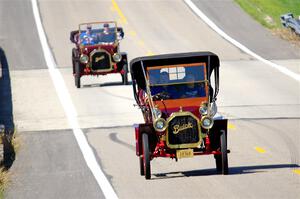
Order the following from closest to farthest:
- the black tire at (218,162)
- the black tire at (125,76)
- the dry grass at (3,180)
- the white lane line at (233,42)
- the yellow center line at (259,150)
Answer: the dry grass at (3,180) < the black tire at (218,162) < the yellow center line at (259,150) < the black tire at (125,76) < the white lane line at (233,42)

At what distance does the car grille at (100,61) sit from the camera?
1191 inches

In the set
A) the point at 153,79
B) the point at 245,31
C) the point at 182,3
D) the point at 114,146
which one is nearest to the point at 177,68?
the point at 153,79

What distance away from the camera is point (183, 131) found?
54.2 ft

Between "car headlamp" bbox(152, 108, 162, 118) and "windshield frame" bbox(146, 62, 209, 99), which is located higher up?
"windshield frame" bbox(146, 62, 209, 99)

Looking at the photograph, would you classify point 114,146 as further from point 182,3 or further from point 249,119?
point 182,3

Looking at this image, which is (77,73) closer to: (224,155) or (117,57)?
(117,57)

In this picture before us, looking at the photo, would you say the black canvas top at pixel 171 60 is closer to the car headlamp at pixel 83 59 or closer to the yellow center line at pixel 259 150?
the yellow center line at pixel 259 150

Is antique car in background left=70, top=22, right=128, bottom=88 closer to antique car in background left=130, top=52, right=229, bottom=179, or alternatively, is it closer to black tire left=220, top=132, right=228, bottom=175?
antique car in background left=130, top=52, right=229, bottom=179

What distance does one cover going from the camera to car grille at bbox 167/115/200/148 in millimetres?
16469

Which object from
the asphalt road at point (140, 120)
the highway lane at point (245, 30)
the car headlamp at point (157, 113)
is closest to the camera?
the asphalt road at point (140, 120)

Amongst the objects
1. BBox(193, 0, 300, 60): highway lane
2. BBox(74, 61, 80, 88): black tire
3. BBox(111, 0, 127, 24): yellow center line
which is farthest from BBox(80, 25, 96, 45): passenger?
BBox(111, 0, 127, 24): yellow center line

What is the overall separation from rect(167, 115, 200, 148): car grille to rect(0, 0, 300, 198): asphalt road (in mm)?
693

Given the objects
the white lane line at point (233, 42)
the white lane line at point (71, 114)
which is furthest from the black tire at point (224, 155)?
the white lane line at point (233, 42)

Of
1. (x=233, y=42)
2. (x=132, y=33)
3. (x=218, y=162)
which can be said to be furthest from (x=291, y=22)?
(x=218, y=162)
